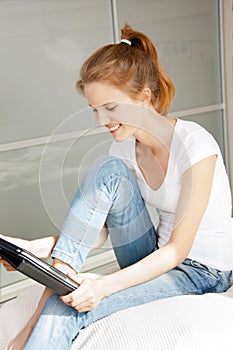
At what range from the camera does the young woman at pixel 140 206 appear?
156cm

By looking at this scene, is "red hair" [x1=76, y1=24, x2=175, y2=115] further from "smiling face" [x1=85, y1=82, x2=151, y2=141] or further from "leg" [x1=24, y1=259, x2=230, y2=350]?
"leg" [x1=24, y1=259, x2=230, y2=350]

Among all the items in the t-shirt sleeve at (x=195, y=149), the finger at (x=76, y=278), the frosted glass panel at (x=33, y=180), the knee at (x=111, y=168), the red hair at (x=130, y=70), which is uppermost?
the red hair at (x=130, y=70)

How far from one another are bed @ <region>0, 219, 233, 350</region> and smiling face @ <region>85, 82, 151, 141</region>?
489 millimetres

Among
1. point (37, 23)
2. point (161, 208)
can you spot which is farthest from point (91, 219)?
point (37, 23)

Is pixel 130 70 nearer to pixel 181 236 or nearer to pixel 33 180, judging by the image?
pixel 181 236

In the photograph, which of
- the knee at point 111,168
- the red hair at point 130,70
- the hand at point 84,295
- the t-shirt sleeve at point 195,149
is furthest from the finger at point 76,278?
the red hair at point 130,70

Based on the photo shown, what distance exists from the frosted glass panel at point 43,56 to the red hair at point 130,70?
2.00 ft

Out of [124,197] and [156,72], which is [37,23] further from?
[124,197]

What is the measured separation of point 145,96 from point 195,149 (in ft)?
0.71

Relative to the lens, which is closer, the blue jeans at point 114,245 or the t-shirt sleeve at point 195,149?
the blue jeans at point 114,245

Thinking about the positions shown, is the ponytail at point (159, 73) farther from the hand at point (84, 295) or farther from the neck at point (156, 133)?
the hand at point (84, 295)

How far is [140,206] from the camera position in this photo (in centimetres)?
176

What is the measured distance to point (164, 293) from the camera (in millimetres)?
1640

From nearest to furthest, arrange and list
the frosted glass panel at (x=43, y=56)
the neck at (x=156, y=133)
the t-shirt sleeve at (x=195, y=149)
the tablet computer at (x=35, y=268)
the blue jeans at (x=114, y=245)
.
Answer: the tablet computer at (x=35, y=268), the blue jeans at (x=114, y=245), the t-shirt sleeve at (x=195, y=149), the neck at (x=156, y=133), the frosted glass panel at (x=43, y=56)
